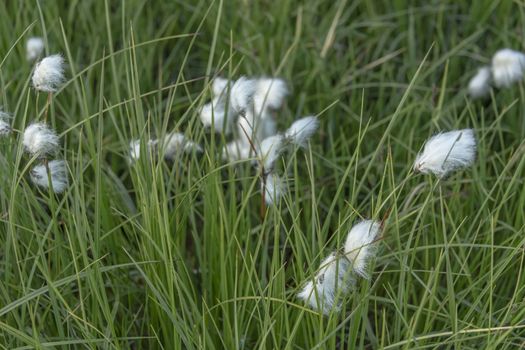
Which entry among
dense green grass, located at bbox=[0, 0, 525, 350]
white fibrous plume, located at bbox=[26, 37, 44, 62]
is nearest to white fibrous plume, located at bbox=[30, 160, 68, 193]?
dense green grass, located at bbox=[0, 0, 525, 350]

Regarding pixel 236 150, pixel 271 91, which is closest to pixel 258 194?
pixel 236 150

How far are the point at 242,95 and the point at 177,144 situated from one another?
0.66 feet

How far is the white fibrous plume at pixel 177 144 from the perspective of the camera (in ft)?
6.13

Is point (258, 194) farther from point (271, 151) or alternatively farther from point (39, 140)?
point (39, 140)

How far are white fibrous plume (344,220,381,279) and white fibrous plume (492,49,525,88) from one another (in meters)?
1.13

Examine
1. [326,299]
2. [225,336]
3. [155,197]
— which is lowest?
[225,336]

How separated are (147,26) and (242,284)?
135cm

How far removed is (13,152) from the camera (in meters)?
1.83

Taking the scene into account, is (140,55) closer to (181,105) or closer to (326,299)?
(181,105)

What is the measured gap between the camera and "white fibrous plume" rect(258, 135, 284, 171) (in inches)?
71.7

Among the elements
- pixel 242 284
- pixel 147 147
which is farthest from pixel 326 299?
pixel 147 147

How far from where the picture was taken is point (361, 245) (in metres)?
1.46

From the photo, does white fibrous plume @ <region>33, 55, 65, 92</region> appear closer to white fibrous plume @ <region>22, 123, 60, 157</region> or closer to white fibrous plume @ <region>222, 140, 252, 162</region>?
white fibrous plume @ <region>22, 123, 60, 157</region>

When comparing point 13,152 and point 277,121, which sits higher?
point 13,152
